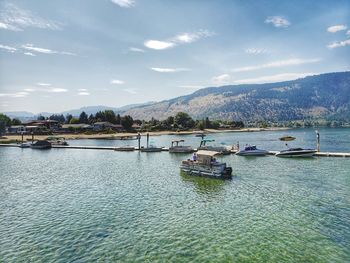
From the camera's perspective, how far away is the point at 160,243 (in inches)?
854

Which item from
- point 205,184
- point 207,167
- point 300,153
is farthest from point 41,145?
point 300,153

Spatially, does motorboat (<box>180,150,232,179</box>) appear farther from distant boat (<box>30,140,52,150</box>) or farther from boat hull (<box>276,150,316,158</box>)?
distant boat (<box>30,140,52,150</box>)

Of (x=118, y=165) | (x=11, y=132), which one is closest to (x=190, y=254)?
(x=118, y=165)

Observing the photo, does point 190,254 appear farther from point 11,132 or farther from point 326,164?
point 11,132

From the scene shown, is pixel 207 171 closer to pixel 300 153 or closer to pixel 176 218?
pixel 176 218

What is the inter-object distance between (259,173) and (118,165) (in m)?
28.6

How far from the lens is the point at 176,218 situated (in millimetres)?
26938

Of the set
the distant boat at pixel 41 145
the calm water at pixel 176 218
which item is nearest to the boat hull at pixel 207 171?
the calm water at pixel 176 218

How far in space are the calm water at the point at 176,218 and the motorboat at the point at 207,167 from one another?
1.83 m

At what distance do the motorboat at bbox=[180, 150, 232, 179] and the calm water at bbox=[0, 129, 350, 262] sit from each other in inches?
72.1

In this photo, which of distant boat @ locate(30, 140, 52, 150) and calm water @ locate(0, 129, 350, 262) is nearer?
calm water @ locate(0, 129, 350, 262)

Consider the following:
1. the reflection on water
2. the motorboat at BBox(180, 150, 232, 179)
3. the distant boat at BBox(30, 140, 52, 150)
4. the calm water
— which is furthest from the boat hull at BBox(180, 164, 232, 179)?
the distant boat at BBox(30, 140, 52, 150)

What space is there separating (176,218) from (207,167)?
805 inches

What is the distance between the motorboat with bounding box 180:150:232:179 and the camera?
44.9 metres
